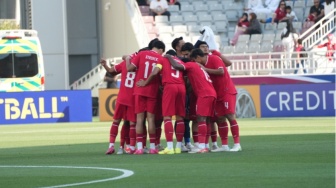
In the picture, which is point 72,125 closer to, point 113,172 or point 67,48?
point 67,48

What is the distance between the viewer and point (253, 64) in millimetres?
43562

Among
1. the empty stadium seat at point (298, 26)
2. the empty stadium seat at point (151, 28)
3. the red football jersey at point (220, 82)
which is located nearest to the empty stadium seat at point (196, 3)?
the empty stadium seat at point (151, 28)

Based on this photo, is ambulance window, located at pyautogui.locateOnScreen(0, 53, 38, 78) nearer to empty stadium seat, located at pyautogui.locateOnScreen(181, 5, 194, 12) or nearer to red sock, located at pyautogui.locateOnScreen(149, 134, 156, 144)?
empty stadium seat, located at pyautogui.locateOnScreen(181, 5, 194, 12)

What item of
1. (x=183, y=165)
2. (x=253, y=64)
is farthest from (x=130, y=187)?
(x=253, y=64)

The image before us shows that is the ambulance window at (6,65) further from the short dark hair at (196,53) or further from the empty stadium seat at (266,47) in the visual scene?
the short dark hair at (196,53)

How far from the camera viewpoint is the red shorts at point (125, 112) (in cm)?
2081

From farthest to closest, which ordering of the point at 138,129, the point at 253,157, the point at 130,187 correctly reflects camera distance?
the point at 138,129 → the point at 253,157 → the point at 130,187

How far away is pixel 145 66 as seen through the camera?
2045 cm

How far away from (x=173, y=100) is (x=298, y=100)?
18.4 metres

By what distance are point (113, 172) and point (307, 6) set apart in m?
32.4

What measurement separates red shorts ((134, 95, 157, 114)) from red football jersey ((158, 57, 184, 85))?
0.44m

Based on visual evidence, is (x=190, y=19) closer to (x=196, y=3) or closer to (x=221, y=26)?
(x=221, y=26)

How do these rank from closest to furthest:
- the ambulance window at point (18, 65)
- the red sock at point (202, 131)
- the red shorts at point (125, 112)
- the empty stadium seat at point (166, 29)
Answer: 1. the red sock at point (202, 131)
2. the red shorts at point (125, 112)
3. the ambulance window at point (18, 65)
4. the empty stadium seat at point (166, 29)

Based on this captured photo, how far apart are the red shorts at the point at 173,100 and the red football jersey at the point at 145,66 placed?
1.12 feet
